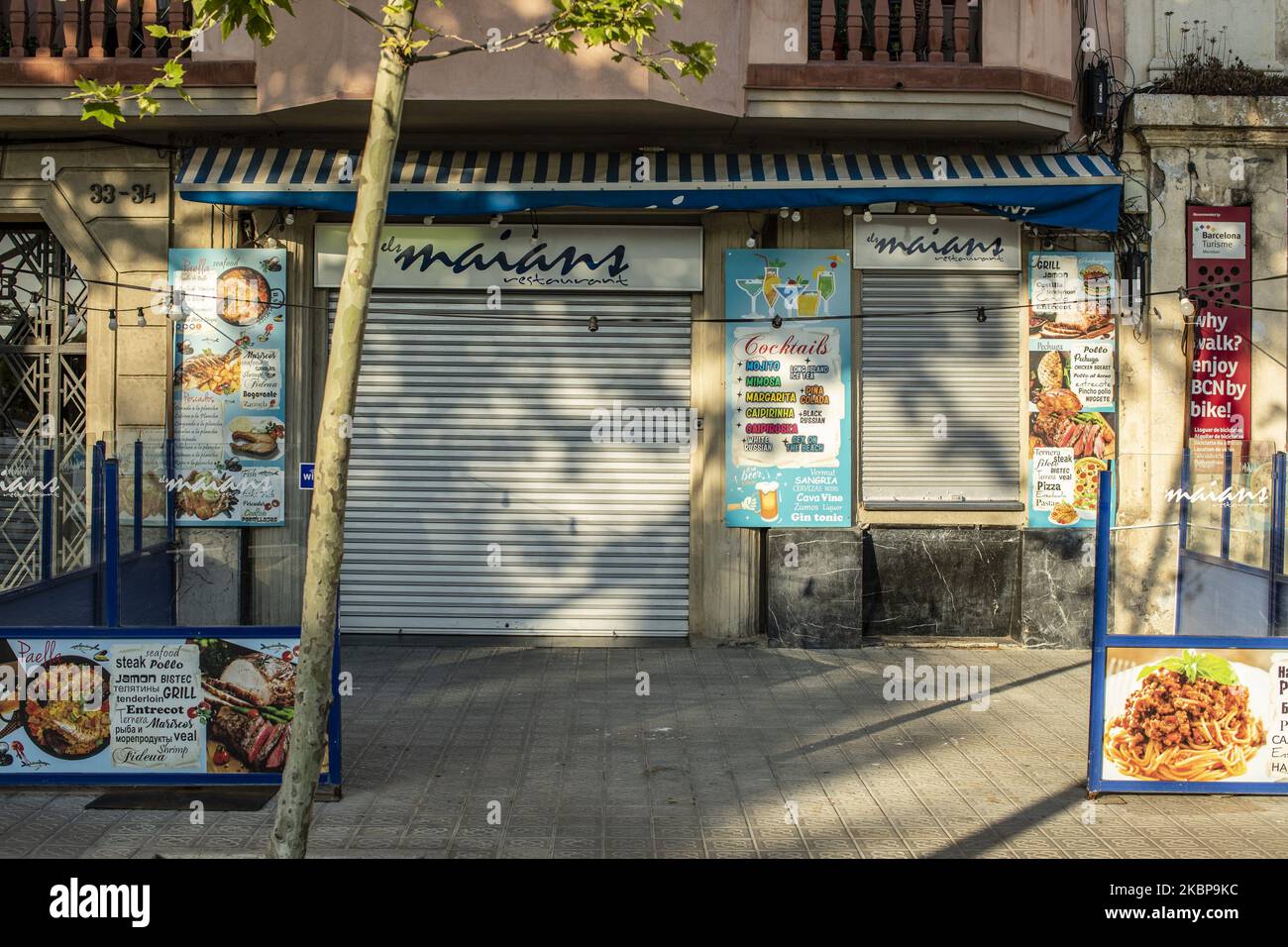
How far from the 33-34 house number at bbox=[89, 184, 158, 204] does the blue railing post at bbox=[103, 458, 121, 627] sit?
17.6ft

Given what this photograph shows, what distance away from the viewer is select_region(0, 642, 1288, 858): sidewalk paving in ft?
22.5

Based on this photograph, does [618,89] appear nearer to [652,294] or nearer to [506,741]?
[652,294]

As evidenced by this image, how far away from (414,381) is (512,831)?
6.81 meters

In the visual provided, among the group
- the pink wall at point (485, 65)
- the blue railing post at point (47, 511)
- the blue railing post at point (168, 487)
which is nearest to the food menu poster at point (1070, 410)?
the pink wall at point (485, 65)

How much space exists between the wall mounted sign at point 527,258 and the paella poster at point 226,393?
773 mm

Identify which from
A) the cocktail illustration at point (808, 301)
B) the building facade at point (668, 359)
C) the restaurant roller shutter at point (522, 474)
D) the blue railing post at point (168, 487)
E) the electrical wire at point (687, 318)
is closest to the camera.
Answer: the blue railing post at point (168, 487)

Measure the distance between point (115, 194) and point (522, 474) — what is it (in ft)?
16.2

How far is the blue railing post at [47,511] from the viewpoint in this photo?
8.38 meters

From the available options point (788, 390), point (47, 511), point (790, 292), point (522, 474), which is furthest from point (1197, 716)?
point (47, 511)

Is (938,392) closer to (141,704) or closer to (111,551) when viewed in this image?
(111,551)

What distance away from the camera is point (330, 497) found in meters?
5.28

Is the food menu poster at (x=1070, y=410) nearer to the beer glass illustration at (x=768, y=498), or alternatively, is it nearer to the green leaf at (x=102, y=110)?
the beer glass illustration at (x=768, y=498)
